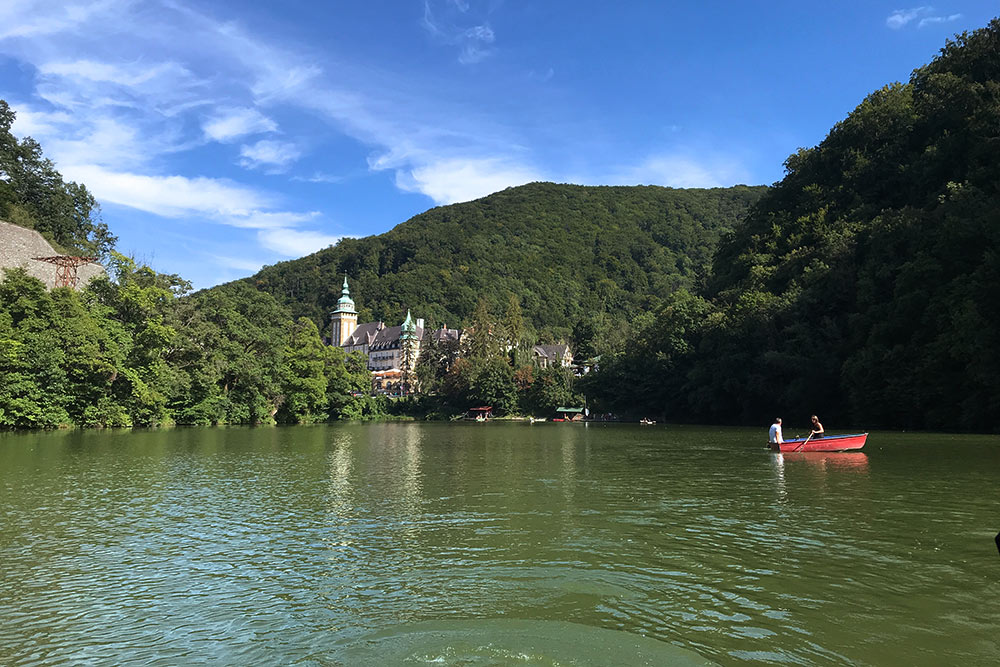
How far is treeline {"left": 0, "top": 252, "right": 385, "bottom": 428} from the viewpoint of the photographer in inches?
1889

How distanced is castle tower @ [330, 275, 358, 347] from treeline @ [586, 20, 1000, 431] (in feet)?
324

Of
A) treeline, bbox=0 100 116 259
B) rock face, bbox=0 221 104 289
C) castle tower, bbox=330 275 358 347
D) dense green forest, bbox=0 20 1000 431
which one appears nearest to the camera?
dense green forest, bbox=0 20 1000 431

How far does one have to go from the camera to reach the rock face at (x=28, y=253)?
188 ft

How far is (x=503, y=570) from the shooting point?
995 centimetres

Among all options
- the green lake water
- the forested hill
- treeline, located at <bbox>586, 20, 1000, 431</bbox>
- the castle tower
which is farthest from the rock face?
the forested hill

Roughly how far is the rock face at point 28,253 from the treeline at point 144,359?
365 cm

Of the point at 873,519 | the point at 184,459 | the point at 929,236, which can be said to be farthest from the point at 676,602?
the point at 929,236

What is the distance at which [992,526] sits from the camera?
12492mm

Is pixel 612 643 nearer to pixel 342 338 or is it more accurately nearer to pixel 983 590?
pixel 983 590

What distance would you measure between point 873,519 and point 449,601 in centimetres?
971

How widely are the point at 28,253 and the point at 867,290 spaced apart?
71.4 meters

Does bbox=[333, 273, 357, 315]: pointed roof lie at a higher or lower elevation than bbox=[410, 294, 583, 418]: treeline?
higher

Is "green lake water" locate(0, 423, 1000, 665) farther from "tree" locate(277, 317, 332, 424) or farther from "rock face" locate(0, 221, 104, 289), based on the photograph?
"tree" locate(277, 317, 332, 424)

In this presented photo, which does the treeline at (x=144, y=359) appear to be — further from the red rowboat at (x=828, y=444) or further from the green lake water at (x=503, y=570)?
the red rowboat at (x=828, y=444)
